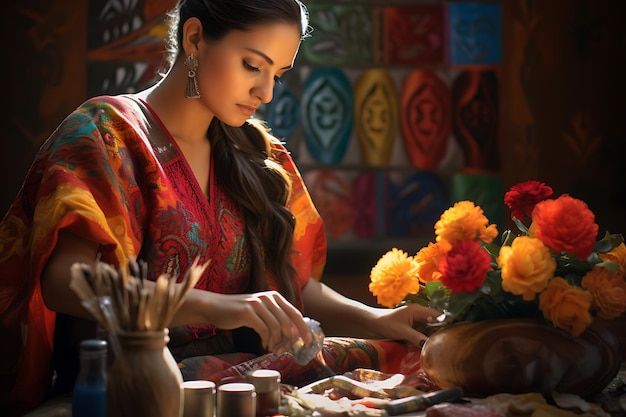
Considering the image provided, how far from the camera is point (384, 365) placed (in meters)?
1.97

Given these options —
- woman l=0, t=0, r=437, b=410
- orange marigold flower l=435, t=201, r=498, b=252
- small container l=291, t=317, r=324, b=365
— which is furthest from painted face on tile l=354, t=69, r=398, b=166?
small container l=291, t=317, r=324, b=365

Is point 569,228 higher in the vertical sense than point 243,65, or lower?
lower

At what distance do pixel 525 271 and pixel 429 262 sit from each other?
23 cm

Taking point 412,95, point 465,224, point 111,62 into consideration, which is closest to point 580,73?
point 412,95

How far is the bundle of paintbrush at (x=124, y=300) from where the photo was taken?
48.7 inches

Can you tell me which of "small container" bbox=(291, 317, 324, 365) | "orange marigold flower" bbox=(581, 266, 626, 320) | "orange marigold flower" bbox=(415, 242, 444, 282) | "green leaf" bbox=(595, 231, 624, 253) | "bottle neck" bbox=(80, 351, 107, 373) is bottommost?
"small container" bbox=(291, 317, 324, 365)

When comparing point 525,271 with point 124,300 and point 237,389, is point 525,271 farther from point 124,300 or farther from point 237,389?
point 124,300

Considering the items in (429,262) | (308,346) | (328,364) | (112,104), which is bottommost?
(328,364)

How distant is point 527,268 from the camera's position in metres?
1.51

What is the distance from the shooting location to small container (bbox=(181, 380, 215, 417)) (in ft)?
4.51

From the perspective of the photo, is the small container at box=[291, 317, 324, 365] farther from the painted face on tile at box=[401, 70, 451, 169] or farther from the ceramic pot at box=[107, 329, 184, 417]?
the painted face on tile at box=[401, 70, 451, 169]

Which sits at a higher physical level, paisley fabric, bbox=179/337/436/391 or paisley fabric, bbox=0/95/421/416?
paisley fabric, bbox=0/95/421/416

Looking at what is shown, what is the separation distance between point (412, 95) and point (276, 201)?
165 centimetres

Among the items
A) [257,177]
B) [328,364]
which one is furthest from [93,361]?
[257,177]
